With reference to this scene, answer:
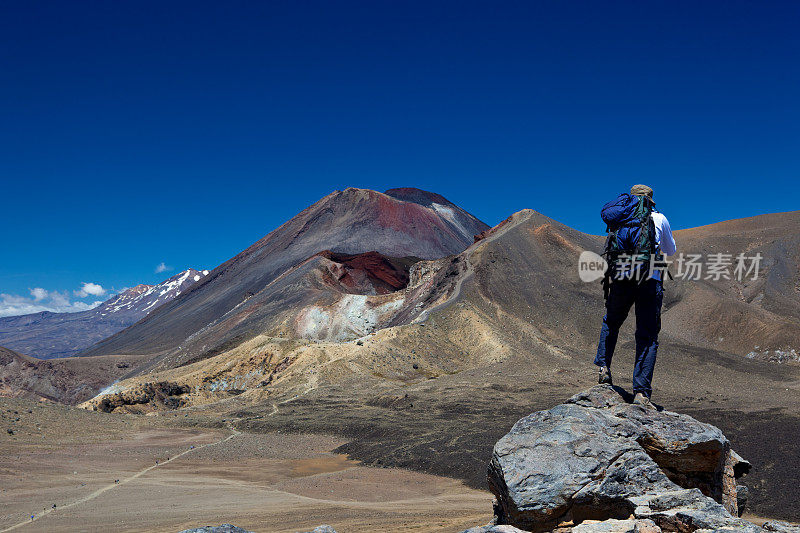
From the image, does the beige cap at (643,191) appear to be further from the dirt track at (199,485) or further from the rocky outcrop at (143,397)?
the rocky outcrop at (143,397)

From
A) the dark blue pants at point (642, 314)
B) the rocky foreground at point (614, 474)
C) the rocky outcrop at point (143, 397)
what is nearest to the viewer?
the rocky foreground at point (614, 474)

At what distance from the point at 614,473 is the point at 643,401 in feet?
3.85

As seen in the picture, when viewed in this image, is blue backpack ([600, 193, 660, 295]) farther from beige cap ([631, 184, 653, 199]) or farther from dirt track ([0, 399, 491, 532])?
dirt track ([0, 399, 491, 532])

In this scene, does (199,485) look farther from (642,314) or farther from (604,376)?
(642,314)

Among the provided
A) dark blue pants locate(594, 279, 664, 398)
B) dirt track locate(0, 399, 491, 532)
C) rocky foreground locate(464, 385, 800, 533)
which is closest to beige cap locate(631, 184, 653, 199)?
dark blue pants locate(594, 279, 664, 398)

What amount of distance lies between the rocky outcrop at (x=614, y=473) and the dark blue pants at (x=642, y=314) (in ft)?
1.48

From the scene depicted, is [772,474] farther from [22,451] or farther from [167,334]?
[167,334]

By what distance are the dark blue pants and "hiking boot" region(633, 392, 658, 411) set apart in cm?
6

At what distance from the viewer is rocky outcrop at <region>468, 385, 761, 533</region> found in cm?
432

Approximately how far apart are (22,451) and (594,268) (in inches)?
1723

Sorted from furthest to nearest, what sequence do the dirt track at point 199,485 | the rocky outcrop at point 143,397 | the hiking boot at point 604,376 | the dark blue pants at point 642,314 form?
1. the rocky outcrop at point 143,397
2. the dirt track at point 199,485
3. the hiking boot at point 604,376
4. the dark blue pants at point 642,314

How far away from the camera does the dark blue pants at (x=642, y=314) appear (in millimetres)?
5668

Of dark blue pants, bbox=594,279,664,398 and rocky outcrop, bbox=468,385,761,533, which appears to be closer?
rocky outcrop, bbox=468,385,761,533

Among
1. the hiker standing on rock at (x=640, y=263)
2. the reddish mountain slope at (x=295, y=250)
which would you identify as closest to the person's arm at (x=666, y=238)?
the hiker standing on rock at (x=640, y=263)
